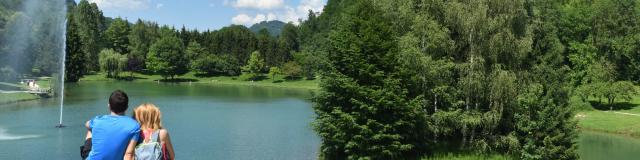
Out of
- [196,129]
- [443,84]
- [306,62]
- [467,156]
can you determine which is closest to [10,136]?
[196,129]

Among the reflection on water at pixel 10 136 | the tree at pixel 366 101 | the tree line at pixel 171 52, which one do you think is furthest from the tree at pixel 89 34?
the tree at pixel 366 101

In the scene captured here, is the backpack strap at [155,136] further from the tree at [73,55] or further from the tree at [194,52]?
the tree at [194,52]

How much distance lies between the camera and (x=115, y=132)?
7711mm

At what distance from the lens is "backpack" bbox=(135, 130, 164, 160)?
789cm

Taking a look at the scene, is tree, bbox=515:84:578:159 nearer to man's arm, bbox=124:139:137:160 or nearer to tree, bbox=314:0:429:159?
tree, bbox=314:0:429:159

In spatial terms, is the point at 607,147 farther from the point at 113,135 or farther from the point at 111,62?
the point at 111,62

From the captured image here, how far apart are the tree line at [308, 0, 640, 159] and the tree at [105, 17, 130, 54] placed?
110727 millimetres

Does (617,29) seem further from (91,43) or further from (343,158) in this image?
(91,43)

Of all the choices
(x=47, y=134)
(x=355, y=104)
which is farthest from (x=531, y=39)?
(x=47, y=134)

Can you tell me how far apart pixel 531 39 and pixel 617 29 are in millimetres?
55536

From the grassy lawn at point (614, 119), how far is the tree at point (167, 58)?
3167 inches

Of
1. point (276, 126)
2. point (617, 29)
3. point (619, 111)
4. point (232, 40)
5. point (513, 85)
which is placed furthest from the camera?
point (232, 40)

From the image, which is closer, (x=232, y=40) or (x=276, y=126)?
(x=276, y=126)

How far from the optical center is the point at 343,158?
3080 cm
